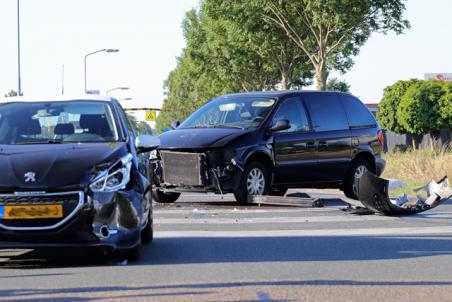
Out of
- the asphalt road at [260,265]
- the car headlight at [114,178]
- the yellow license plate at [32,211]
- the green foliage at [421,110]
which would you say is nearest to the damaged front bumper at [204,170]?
the asphalt road at [260,265]

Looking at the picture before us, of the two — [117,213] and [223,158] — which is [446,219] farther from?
[117,213]

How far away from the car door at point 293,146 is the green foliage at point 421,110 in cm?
3906

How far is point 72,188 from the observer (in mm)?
7883

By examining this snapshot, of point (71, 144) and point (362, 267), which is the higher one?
point (71, 144)

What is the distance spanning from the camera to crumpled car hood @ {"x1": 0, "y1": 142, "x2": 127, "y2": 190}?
25.8ft

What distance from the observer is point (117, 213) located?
26.5ft

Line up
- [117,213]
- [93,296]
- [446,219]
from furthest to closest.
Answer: [446,219]
[117,213]
[93,296]

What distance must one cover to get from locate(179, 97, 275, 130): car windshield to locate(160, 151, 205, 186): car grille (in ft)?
3.42

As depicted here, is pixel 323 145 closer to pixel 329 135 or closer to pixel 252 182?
pixel 329 135

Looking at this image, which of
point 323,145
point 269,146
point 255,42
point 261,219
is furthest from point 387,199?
point 255,42

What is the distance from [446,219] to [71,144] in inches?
235

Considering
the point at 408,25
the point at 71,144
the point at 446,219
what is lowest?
the point at 446,219

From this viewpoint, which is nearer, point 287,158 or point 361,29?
point 287,158

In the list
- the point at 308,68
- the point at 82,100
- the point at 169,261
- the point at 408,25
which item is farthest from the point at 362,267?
the point at 308,68
